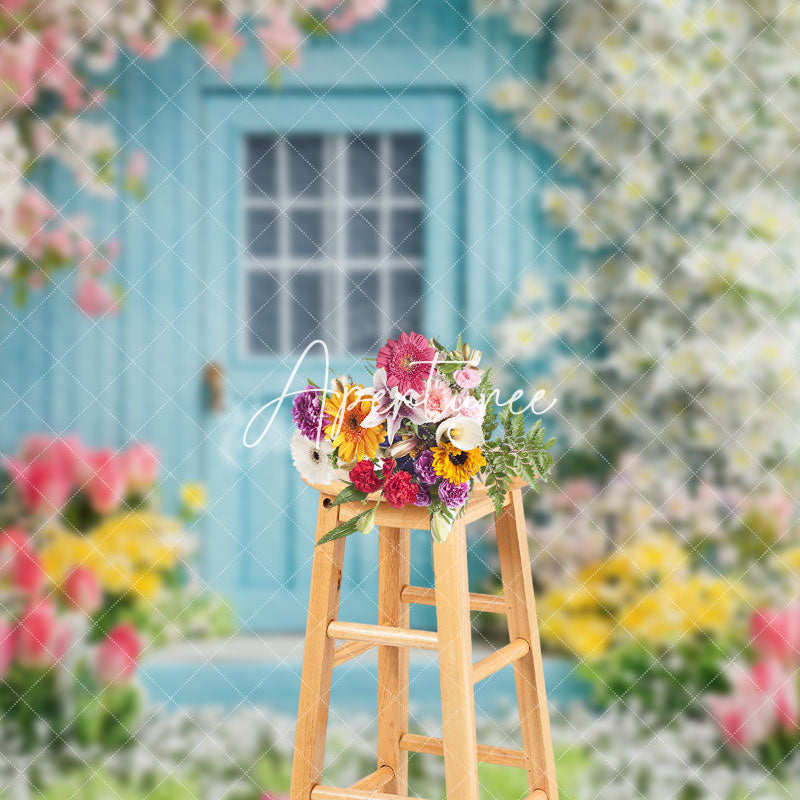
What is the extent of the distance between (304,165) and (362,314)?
488 mm

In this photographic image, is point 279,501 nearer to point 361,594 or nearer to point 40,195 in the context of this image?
point 361,594

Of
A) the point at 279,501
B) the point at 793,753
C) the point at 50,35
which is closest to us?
the point at 793,753

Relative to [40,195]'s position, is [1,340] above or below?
below

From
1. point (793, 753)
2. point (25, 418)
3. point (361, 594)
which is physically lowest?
point (793, 753)

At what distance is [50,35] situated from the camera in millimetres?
3096

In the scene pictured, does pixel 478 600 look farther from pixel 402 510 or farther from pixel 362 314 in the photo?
pixel 362 314

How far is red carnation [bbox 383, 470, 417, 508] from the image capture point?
169 centimetres

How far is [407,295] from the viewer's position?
131 inches

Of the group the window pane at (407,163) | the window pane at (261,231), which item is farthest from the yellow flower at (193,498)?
the window pane at (407,163)

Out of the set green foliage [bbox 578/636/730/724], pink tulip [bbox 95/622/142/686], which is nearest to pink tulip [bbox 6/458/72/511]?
pink tulip [bbox 95/622/142/686]

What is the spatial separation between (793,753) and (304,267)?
6.33 ft

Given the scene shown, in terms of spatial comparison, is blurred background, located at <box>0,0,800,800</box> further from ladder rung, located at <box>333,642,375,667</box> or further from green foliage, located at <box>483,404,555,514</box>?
green foliage, located at <box>483,404,555,514</box>

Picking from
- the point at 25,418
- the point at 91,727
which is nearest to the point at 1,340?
the point at 25,418

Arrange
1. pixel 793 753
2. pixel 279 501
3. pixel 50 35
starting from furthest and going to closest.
Result: pixel 279 501 < pixel 50 35 < pixel 793 753
